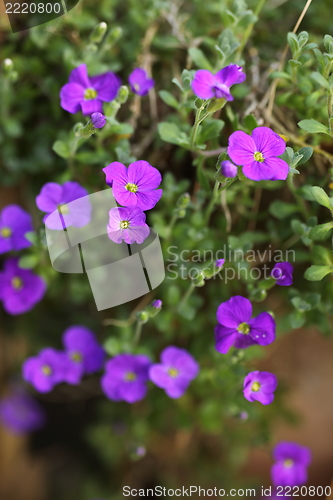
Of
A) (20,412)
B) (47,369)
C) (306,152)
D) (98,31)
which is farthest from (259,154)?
(20,412)

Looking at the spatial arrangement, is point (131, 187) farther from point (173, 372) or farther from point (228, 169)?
point (173, 372)

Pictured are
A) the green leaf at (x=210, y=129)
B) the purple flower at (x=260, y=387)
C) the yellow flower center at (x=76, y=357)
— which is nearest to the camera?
the purple flower at (x=260, y=387)

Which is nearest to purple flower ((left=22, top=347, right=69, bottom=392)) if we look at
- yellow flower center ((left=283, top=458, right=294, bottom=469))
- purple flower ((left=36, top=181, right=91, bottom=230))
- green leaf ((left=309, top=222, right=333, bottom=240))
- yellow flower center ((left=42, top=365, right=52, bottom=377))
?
yellow flower center ((left=42, top=365, right=52, bottom=377))

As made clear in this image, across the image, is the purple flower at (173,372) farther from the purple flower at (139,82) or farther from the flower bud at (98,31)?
the flower bud at (98,31)

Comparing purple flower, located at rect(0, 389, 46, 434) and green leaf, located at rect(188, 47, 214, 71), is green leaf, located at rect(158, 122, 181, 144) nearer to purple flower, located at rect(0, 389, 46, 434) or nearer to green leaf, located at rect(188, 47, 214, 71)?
green leaf, located at rect(188, 47, 214, 71)

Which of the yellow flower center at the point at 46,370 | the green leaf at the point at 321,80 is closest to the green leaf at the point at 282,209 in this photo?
the green leaf at the point at 321,80

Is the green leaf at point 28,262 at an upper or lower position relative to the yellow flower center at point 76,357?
upper
